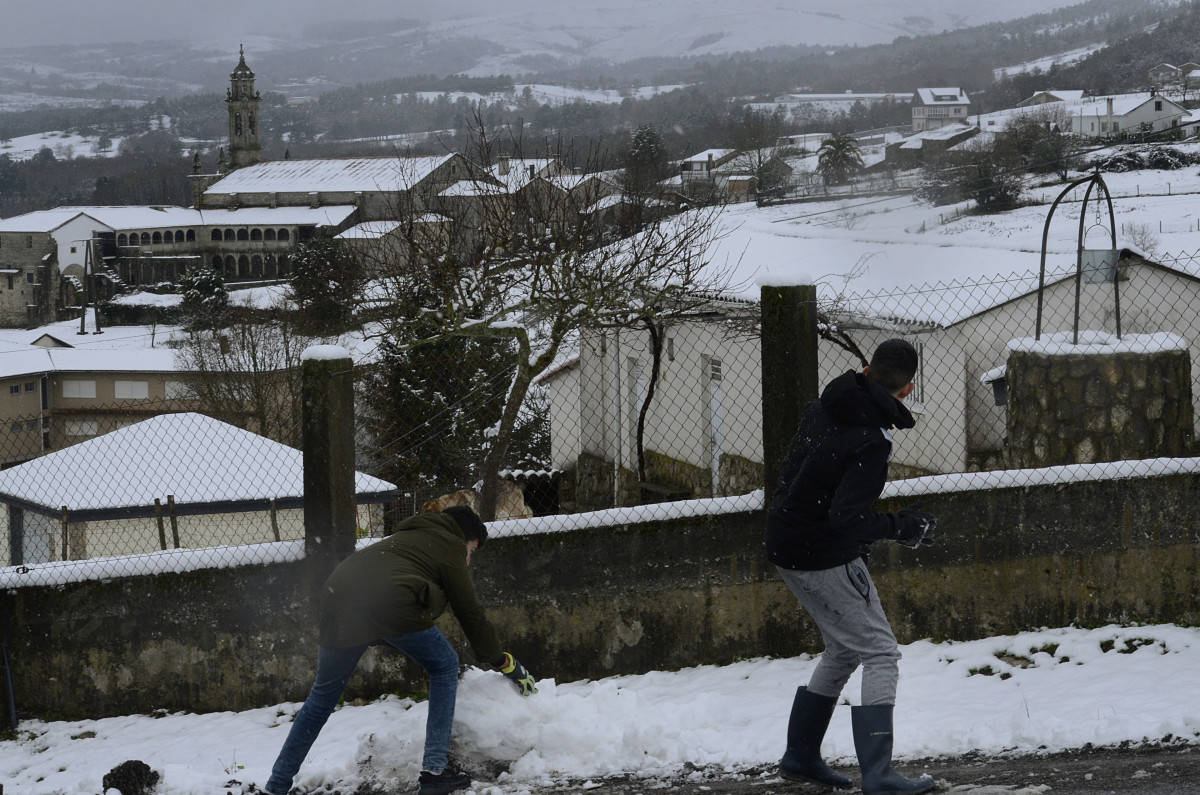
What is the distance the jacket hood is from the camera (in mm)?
3771

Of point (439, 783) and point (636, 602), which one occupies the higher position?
point (636, 602)

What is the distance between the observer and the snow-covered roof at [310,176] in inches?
4048

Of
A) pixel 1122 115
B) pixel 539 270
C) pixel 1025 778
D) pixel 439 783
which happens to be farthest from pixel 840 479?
pixel 1122 115

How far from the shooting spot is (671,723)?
4812mm

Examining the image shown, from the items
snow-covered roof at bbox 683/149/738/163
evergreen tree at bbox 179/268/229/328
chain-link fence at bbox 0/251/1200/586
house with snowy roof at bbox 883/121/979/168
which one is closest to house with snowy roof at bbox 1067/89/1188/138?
chain-link fence at bbox 0/251/1200/586

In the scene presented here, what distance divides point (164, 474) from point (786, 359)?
44.8ft

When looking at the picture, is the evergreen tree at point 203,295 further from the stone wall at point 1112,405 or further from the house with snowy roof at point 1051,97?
the stone wall at point 1112,405

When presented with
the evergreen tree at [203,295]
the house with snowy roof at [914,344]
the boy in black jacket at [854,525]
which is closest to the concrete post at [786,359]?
the boy in black jacket at [854,525]

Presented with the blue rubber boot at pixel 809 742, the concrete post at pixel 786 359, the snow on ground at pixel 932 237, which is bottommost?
the blue rubber boot at pixel 809 742

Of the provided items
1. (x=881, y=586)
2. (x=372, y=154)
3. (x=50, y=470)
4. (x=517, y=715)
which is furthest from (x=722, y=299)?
(x=372, y=154)

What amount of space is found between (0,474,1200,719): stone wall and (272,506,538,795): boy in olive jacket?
3.62ft

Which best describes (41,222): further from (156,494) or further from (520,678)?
(520,678)

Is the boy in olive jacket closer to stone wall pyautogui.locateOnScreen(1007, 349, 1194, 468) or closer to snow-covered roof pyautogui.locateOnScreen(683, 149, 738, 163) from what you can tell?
stone wall pyautogui.locateOnScreen(1007, 349, 1194, 468)

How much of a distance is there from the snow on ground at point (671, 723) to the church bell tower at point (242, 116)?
12098 centimetres
